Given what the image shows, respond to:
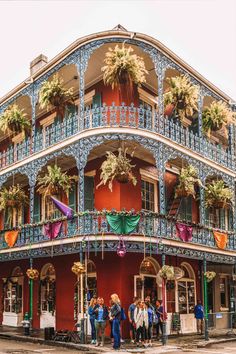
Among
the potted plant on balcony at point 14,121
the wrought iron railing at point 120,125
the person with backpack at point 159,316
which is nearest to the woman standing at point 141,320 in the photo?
the person with backpack at point 159,316

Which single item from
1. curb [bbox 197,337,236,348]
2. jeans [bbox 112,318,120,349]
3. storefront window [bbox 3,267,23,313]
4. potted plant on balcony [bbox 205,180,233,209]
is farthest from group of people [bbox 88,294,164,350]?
storefront window [bbox 3,267,23,313]

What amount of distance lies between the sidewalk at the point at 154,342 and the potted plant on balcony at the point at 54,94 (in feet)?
27.9

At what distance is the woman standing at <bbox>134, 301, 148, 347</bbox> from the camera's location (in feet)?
48.9

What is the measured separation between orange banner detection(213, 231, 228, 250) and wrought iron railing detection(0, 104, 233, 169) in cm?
314

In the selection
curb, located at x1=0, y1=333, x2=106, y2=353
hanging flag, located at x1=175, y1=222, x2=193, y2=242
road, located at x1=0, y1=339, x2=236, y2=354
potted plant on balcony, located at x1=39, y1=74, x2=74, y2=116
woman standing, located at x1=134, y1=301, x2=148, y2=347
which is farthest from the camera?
potted plant on balcony, located at x1=39, y1=74, x2=74, y2=116

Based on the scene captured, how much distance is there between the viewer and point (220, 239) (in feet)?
63.9

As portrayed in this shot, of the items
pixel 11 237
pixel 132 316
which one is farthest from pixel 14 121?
pixel 132 316

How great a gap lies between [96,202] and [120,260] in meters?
2.49

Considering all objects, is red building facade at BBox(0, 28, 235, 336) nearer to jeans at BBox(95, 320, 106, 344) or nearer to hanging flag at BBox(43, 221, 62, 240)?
hanging flag at BBox(43, 221, 62, 240)

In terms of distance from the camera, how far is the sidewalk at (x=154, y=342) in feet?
47.0

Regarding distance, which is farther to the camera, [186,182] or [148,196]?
[148,196]

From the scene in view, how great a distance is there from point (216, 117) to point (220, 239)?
4.99m

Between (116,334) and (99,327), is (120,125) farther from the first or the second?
(116,334)

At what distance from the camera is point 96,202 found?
18203mm
